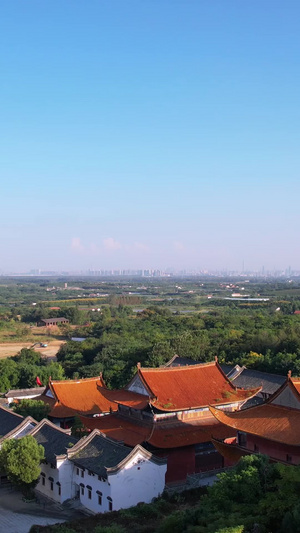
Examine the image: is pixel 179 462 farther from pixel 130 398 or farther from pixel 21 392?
pixel 21 392

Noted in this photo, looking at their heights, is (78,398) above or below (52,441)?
above

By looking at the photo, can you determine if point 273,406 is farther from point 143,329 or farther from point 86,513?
point 143,329

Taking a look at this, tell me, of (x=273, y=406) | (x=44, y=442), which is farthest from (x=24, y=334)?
(x=273, y=406)

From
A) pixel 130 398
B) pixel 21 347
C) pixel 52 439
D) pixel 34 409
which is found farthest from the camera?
pixel 21 347

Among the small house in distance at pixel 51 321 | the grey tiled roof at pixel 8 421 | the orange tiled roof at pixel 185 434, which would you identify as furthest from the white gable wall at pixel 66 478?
the small house in distance at pixel 51 321

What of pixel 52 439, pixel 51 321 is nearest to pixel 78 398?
pixel 52 439

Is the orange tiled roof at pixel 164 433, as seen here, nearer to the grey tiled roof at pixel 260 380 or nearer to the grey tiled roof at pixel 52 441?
the grey tiled roof at pixel 52 441
